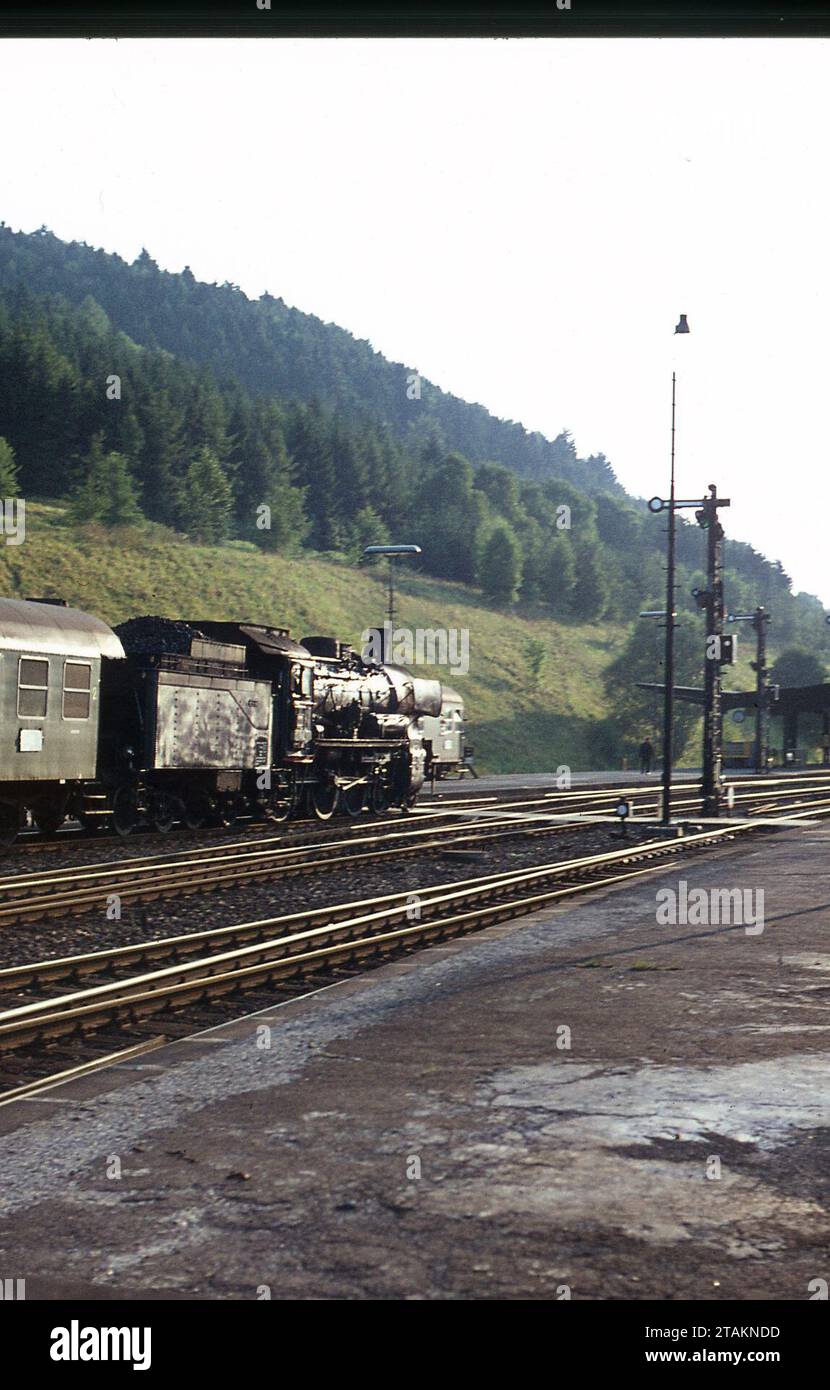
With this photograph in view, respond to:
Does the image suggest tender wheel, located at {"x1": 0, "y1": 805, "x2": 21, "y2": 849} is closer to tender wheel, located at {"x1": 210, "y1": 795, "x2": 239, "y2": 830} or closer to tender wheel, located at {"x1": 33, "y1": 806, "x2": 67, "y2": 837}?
tender wheel, located at {"x1": 33, "y1": 806, "x2": 67, "y2": 837}

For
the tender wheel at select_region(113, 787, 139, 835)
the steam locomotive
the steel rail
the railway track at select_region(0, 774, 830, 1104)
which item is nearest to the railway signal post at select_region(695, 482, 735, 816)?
the railway track at select_region(0, 774, 830, 1104)

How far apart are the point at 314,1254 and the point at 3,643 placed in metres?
15.7

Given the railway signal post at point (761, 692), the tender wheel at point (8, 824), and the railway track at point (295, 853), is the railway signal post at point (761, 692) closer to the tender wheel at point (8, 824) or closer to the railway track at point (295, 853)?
the railway track at point (295, 853)

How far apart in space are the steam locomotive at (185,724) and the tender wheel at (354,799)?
5 centimetres

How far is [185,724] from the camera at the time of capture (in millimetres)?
23578

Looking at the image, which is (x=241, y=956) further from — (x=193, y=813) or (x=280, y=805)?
(x=280, y=805)

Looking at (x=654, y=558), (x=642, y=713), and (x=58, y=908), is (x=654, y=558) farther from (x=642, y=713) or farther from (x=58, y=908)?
(x=58, y=908)

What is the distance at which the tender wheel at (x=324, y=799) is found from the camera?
96.5 ft

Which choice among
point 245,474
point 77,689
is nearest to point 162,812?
point 77,689

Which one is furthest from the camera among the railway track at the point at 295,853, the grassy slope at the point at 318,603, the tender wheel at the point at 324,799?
the grassy slope at the point at 318,603

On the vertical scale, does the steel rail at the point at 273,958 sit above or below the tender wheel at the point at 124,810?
below

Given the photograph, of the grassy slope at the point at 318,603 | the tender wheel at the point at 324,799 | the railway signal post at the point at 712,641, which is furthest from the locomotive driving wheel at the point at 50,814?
the grassy slope at the point at 318,603

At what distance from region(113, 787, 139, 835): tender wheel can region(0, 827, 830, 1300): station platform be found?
1270 cm
